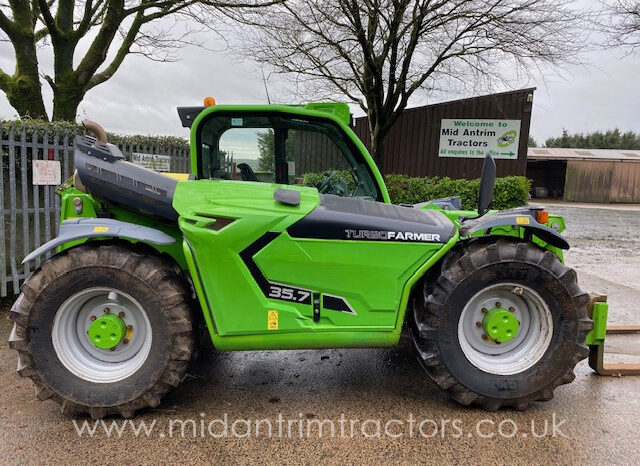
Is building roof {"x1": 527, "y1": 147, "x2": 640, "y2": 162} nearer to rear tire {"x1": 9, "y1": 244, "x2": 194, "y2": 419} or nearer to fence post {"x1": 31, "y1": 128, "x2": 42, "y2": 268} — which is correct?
fence post {"x1": 31, "y1": 128, "x2": 42, "y2": 268}

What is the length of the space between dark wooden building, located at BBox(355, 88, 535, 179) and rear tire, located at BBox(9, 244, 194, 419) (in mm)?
11576

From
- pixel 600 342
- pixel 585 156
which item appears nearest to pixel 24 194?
pixel 600 342

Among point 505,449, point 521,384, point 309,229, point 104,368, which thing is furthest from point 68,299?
point 521,384

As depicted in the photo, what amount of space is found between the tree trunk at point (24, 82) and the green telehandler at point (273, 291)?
6642 millimetres

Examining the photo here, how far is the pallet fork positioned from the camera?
3.15 meters

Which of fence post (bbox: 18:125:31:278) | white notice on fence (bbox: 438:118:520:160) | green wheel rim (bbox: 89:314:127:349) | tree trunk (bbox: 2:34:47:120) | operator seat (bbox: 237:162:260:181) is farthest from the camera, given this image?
white notice on fence (bbox: 438:118:520:160)

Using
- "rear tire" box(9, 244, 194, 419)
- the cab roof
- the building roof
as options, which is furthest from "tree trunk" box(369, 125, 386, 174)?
the building roof

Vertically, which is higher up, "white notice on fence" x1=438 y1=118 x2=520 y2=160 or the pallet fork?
"white notice on fence" x1=438 y1=118 x2=520 y2=160

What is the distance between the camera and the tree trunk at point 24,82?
8.16 m

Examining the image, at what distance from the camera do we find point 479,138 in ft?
43.9

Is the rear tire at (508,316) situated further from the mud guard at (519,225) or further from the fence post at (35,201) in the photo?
the fence post at (35,201)

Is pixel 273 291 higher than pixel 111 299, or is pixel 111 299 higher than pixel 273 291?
pixel 273 291

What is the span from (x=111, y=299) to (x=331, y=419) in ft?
5.31

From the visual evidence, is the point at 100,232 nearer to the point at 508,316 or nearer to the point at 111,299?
the point at 111,299
